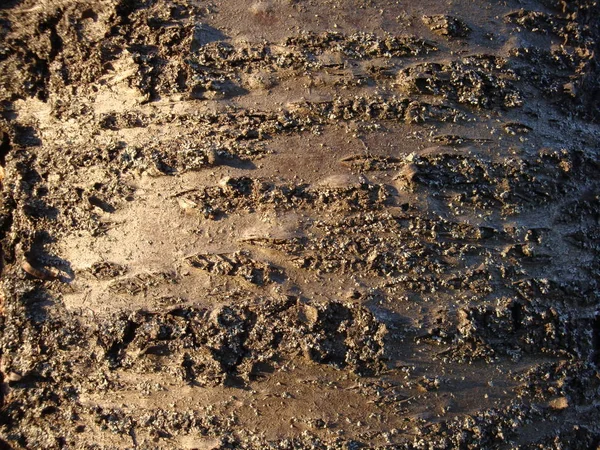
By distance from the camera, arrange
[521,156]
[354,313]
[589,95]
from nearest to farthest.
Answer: [354,313]
[521,156]
[589,95]

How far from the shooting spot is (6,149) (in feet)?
3.77

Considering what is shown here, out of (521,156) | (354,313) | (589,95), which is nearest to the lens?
(354,313)

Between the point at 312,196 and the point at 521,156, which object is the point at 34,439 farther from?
the point at 521,156

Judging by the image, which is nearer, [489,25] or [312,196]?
[312,196]

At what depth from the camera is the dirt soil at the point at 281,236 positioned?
1.03m

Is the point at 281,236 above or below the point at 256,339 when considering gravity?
above

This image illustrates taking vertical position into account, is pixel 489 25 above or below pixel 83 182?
above

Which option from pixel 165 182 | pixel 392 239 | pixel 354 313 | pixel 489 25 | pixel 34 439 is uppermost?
Answer: pixel 489 25

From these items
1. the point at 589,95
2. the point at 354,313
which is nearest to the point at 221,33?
the point at 354,313

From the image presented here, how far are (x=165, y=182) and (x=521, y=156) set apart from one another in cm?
79

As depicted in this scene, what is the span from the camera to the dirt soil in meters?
1.03

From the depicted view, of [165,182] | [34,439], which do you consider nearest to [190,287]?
[165,182]

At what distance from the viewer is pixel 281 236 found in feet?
3.39

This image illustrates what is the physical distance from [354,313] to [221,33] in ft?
2.18
